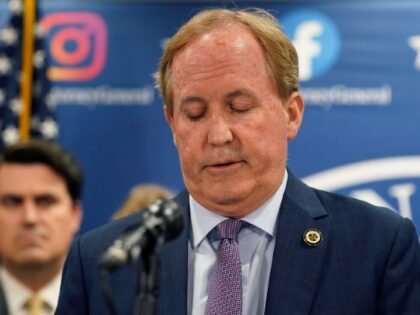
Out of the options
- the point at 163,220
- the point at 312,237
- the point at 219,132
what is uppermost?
the point at 219,132

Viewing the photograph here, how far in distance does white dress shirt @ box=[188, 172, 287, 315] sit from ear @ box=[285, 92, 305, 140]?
142 millimetres

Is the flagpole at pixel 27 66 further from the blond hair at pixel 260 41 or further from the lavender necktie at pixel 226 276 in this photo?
the lavender necktie at pixel 226 276

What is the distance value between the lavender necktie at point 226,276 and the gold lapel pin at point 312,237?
0.18 m

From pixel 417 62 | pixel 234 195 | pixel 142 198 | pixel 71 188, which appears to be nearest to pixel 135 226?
pixel 234 195

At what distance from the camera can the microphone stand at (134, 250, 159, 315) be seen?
2072 mm

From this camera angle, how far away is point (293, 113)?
2805 mm

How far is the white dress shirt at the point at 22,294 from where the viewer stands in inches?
179

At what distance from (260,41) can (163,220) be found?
777mm

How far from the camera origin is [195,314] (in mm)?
2631

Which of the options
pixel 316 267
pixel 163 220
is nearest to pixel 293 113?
pixel 316 267

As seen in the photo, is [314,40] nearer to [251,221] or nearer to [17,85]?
[17,85]

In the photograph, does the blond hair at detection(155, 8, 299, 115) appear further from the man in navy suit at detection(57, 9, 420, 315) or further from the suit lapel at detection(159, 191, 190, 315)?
the suit lapel at detection(159, 191, 190, 315)

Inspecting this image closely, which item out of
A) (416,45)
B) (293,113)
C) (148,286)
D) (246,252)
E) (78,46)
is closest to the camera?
(148,286)

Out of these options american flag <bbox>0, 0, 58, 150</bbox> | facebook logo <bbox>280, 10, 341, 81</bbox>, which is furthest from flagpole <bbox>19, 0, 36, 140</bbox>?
facebook logo <bbox>280, 10, 341, 81</bbox>
